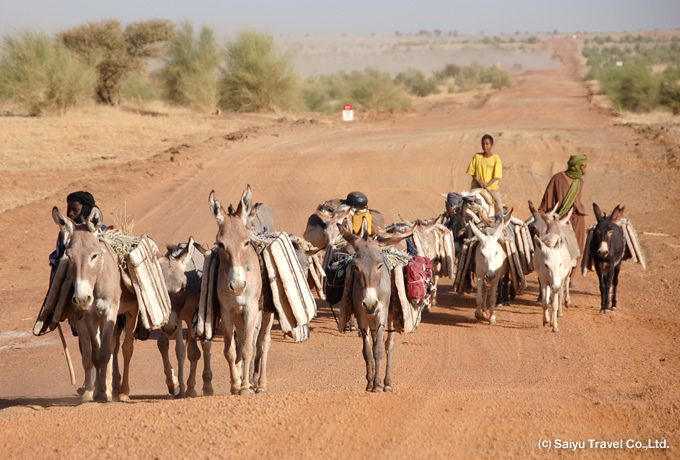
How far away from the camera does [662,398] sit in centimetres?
691

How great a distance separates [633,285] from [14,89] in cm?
3207

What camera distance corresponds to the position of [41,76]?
38.1 meters

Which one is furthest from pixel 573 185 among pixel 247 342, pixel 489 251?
pixel 247 342

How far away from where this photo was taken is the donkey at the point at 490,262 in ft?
41.2

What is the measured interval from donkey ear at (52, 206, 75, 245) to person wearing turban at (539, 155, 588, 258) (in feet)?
29.0

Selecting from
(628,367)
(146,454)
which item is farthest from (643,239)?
(146,454)

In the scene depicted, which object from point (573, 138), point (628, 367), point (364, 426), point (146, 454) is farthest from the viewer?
point (573, 138)

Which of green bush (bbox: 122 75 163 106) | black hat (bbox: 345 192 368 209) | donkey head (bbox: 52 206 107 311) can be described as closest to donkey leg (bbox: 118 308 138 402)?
donkey head (bbox: 52 206 107 311)

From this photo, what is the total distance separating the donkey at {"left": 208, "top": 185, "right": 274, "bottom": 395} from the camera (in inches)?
302

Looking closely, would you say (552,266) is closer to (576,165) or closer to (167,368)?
(576,165)

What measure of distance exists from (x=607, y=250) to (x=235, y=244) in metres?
7.96

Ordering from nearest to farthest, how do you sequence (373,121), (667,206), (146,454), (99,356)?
(146,454), (99,356), (667,206), (373,121)

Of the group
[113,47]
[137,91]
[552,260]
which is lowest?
[552,260]

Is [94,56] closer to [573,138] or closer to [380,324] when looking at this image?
[573,138]
